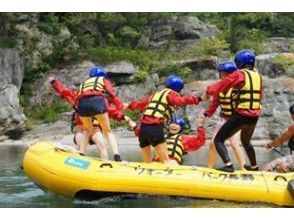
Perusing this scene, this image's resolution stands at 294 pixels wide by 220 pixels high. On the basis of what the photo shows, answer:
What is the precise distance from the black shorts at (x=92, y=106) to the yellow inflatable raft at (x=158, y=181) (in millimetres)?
1020

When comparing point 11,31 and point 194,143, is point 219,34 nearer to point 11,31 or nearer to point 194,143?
point 11,31

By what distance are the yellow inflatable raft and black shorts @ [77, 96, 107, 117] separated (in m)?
1.02

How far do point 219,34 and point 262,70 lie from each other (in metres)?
6.64

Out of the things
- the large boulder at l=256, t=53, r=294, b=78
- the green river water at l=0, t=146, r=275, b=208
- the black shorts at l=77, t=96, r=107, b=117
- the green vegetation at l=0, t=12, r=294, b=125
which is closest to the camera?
the green river water at l=0, t=146, r=275, b=208

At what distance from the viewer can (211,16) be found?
39.4 meters

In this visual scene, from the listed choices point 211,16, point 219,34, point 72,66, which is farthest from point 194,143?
point 211,16

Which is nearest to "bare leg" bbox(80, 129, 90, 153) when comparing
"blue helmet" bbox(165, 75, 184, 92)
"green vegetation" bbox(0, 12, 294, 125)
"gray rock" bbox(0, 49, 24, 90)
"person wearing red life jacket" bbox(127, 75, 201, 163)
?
"person wearing red life jacket" bbox(127, 75, 201, 163)

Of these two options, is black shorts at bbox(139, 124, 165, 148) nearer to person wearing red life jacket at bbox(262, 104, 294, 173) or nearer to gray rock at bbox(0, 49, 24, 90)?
person wearing red life jacket at bbox(262, 104, 294, 173)

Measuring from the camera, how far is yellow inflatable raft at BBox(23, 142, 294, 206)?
23.8 feet

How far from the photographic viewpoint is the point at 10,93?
24391mm

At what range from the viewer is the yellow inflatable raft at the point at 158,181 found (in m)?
7.27

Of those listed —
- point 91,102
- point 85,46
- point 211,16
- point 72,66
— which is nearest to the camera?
point 91,102

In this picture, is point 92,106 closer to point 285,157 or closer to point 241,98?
point 241,98

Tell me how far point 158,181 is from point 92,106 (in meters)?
1.69
